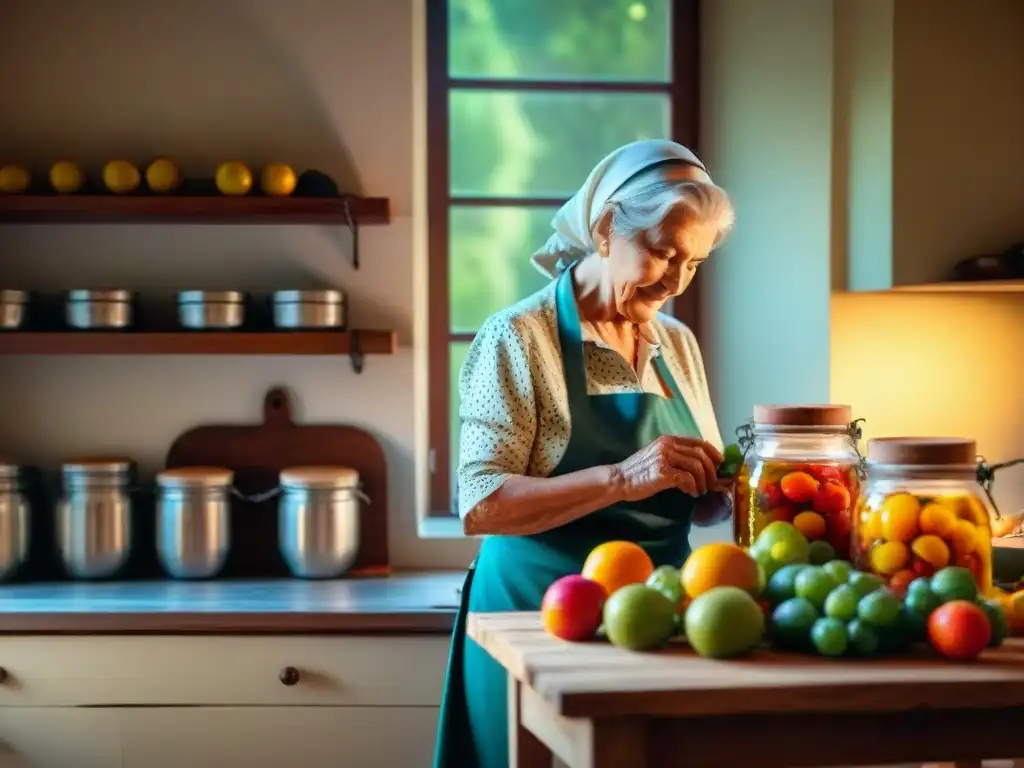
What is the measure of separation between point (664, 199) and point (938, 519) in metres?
0.70

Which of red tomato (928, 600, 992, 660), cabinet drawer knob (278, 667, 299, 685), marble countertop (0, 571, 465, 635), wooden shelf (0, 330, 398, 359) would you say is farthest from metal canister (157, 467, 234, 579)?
red tomato (928, 600, 992, 660)

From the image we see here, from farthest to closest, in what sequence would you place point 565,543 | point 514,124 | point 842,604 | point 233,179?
point 514,124 < point 233,179 < point 565,543 < point 842,604

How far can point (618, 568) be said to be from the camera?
1.43 metres

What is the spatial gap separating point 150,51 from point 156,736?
1.51 m

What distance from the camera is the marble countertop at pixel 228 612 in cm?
257

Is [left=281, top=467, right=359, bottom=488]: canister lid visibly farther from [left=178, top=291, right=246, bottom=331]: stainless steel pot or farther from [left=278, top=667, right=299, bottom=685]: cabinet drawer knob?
[left=278, top=667, right=299, bottom=685]: cabinet drawer knob

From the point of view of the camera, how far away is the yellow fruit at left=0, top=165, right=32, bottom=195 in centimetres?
289

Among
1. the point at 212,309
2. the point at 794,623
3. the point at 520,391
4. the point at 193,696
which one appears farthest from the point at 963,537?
the point at 212,309

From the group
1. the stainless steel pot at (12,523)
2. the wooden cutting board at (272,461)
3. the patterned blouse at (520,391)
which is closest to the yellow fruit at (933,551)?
the patterned blouse at (520,391)

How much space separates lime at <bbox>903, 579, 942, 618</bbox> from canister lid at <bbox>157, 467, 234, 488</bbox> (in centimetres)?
191

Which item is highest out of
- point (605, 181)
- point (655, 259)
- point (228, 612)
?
point (605, 181)

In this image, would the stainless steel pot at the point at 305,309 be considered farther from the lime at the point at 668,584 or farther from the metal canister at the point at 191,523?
the lime at the point at 668,584

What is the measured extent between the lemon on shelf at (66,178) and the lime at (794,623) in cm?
210

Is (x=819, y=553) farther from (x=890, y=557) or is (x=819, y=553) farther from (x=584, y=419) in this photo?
(x=584, y=419)
